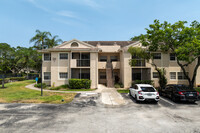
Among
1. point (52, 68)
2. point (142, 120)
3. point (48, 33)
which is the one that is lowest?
point (142, 120)

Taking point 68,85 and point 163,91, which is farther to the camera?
point 68,85

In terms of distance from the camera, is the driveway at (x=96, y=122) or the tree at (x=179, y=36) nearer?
the driveway at (x=96, y=122)

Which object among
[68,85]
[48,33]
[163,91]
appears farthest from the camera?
[48,33]

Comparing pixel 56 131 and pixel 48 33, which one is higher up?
pixel 48 33

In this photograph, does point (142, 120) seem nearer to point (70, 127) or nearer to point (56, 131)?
point (70, 127)

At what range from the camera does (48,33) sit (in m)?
32.9

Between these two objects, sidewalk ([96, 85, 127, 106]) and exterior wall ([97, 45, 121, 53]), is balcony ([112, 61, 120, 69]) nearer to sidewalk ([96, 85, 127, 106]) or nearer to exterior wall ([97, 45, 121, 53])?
exterior wall ([97, 45, 121, 53])

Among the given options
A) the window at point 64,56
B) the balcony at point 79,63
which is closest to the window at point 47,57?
the window at point 64,56

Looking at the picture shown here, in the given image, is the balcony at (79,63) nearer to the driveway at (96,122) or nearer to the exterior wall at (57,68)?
the exterior wall at (57,68)

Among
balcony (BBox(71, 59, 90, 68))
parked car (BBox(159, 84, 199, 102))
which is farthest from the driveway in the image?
balcony (BBox(71, 59, 90, 68))

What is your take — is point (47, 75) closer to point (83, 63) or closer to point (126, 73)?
point (83, 63)

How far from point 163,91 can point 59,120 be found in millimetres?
11415

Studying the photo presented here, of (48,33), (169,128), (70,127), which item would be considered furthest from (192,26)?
(48,33)

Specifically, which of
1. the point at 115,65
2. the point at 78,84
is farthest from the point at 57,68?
the point at 115,65
